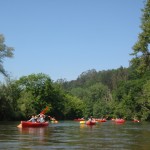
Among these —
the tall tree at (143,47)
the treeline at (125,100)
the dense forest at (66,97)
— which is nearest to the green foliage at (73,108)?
the dense forest at (66,97)

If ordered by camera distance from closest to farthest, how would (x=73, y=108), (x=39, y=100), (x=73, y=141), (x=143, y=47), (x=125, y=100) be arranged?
1. (x=73, y=141)
2. (x=143, y=47)
3. (x=39, y=100)
4. (x=125, y=100)
5. (x=73, y=108)

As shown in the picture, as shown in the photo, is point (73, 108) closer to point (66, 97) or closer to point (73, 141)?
point (66, 97)

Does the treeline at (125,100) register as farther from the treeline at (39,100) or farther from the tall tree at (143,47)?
the tall tree at (143,47)

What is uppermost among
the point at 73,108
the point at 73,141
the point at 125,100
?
the point at 125,100

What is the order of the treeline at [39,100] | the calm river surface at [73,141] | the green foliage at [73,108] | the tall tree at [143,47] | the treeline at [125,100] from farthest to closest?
the green foliage at [73,108], the treeline at [125,100], the treeline at [39,100], the tall tree at [143,47], the calm river surface at [73,141]

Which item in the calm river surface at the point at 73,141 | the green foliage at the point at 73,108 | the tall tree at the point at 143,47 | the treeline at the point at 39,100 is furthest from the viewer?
the green foliage at the point at 73,108

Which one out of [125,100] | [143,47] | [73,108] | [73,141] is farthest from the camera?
[73,108]

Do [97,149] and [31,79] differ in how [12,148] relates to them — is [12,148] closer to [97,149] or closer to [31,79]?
[97,149]

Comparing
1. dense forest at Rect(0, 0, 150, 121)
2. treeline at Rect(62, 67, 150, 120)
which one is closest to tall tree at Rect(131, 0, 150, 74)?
dense forest at Rect(0, 0, 150, 121)

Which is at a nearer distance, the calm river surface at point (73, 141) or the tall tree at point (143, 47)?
the calm river surface at point (73, 141)

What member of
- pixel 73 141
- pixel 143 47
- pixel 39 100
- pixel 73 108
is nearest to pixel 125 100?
pixel 73 108

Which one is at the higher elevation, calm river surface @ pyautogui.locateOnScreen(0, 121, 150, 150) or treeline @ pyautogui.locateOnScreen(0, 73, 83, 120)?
treeline @ pyautogui.locateOnScreen(0, 73, 83, 120)

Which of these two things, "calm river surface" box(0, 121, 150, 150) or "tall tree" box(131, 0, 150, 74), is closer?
"calm river surface" box(0, 121, 150, 150)

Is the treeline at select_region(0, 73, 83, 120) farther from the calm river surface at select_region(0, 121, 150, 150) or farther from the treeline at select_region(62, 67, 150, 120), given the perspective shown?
the calm river surface at select_region(0, 121, 150, 150)
